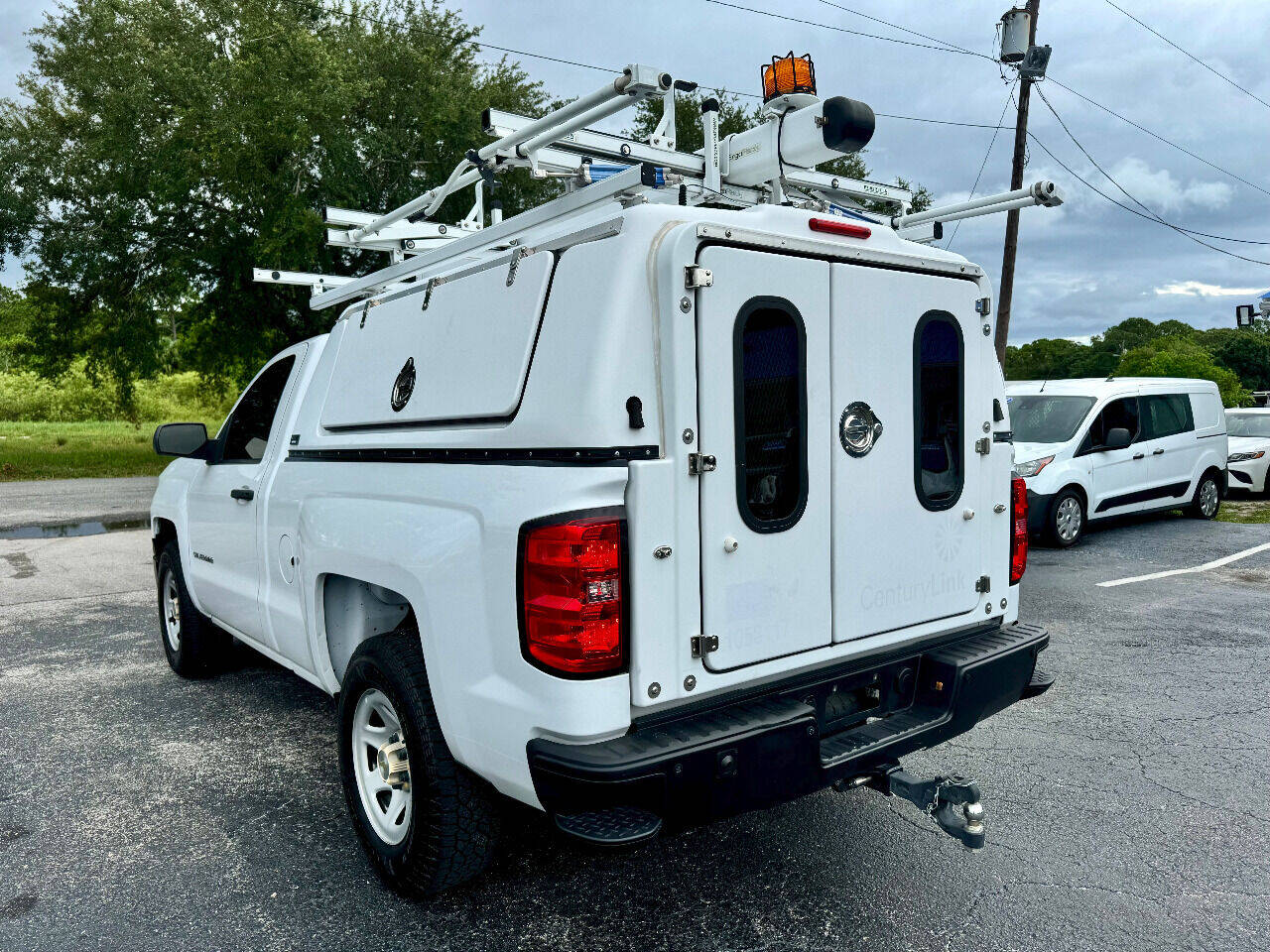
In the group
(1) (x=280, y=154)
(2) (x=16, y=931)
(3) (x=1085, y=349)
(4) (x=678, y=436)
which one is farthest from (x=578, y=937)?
(3) (x=1085, y=349)

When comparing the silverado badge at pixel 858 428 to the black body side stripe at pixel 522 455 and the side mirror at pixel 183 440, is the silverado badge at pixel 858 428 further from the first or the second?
the side mirror at pixel 183 440

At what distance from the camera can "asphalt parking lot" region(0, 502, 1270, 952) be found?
296cm

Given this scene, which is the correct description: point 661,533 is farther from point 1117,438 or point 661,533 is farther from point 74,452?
point 74,452

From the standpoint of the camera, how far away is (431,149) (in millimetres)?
20750

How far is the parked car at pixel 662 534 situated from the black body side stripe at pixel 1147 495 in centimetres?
830

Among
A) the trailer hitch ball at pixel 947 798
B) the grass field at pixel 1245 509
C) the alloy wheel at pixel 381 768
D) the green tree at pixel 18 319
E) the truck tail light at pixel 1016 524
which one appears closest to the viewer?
the trailer hitch ball at pixel 947 798

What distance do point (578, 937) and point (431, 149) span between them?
66.1ft

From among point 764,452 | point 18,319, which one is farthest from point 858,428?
point 18,319

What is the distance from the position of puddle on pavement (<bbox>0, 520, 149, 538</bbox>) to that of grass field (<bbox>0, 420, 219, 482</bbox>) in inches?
386

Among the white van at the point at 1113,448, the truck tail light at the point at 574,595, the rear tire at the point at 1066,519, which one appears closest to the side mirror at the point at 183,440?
the truck tail light at the point at 574,595

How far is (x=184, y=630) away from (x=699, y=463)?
13.6 feet

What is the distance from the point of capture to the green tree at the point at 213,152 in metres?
18.4

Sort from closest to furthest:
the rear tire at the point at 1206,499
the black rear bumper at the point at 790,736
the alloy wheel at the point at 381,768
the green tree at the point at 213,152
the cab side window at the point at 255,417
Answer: the black rear bumper at the point at 790,736, the alloy wheel at the point at 381,768, the cab side window at the point at 255,417, the rear tire at the point at 1206,499, the green tree at the point at 213,152

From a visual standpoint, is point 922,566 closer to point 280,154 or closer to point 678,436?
point 678,436
